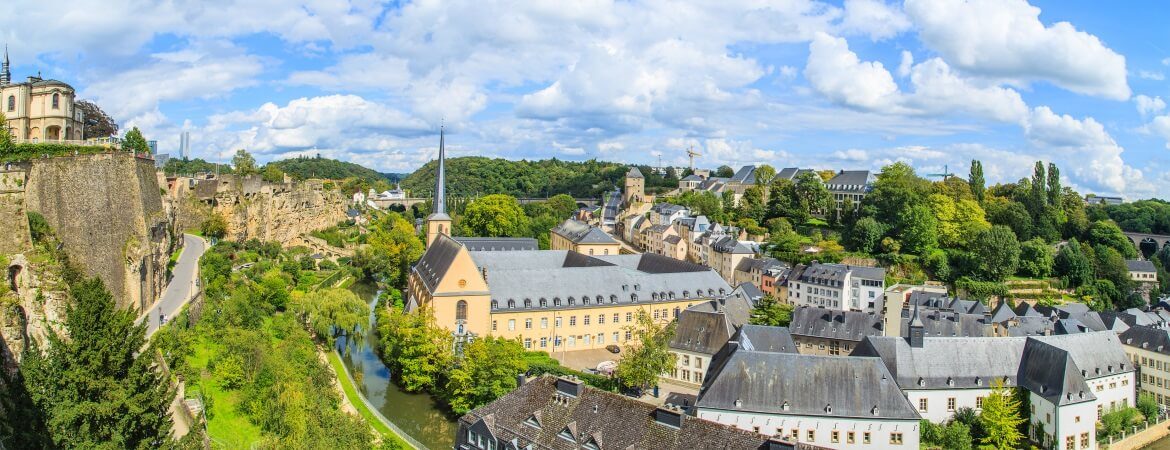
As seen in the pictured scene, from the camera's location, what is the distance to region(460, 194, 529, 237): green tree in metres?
80.1

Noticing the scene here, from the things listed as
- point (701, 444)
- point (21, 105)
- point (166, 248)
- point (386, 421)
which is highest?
point (21, 105)

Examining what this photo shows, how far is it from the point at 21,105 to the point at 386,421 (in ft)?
71.7

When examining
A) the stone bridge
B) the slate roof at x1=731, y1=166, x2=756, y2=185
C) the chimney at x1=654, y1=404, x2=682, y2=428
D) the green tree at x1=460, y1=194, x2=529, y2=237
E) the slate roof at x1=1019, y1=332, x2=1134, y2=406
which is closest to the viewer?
the chimney at x1=654, y1=404, x2=682, y2=428

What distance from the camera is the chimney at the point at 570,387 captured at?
24156 mm

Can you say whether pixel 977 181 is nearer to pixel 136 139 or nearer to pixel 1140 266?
pixel 1140 266

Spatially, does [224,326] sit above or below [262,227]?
below

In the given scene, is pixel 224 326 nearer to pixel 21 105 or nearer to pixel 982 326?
pixel 21 105

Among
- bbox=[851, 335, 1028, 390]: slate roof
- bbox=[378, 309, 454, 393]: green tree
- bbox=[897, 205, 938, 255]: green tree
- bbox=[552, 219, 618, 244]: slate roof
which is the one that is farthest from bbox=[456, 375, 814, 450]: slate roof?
bbox=[897, 205, 938, 255]: green tree

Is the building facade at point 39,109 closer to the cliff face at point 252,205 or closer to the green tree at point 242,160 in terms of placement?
the cliff face at point 252,205

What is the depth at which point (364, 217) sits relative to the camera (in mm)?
94375

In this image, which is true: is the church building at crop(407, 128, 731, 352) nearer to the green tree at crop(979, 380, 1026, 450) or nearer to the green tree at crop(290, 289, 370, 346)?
the green tree at crop(290, 289, 370, 346)

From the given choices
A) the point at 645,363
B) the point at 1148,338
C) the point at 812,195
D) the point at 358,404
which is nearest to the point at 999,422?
the point at 645,363

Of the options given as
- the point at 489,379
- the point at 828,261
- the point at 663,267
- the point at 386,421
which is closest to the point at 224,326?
the point at 386,421

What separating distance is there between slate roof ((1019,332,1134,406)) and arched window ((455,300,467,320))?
2697 centimetres
